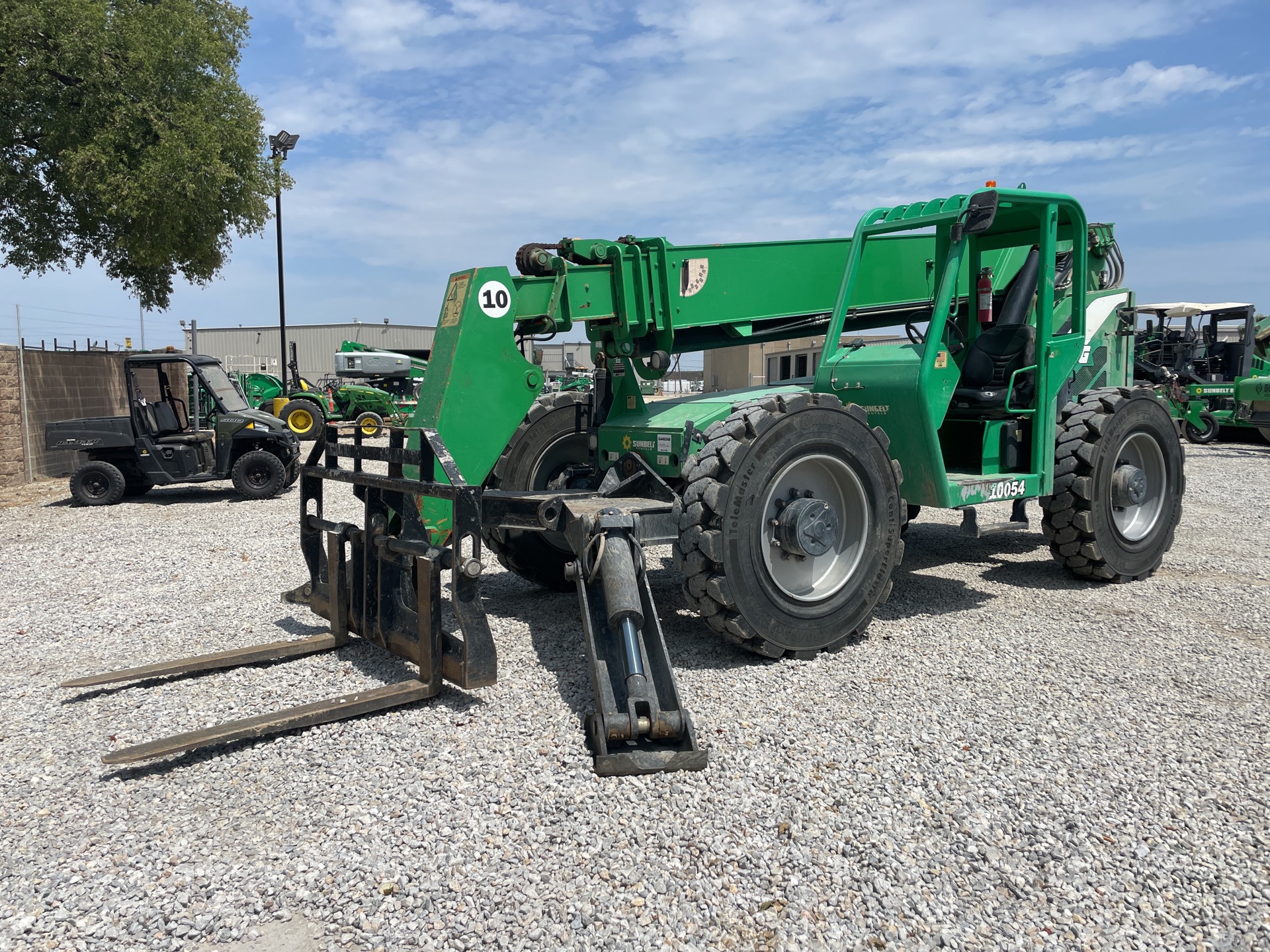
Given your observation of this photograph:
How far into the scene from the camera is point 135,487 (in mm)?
12867

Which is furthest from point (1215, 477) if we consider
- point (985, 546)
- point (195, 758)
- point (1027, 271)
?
point (195, 758)

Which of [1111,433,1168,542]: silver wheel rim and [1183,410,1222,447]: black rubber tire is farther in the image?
[1183,410,1222,447]: black rubber tire

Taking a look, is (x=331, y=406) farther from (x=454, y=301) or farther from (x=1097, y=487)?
(x=1097, y=487)

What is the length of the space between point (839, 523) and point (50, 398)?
14510 millimetres

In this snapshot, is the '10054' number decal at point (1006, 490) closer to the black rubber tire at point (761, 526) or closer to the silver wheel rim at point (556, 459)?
the black rubber tire at point (761, 526)

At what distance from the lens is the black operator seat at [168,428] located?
12500mm

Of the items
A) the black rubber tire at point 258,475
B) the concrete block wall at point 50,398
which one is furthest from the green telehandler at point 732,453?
the concrete block wall at point 50,398

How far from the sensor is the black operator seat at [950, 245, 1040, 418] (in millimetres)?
6434

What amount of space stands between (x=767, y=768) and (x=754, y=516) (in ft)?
5.01

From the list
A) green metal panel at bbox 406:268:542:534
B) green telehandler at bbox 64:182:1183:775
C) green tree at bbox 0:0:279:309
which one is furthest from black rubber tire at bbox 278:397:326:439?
green metal panel at bbox 406:268:542:534

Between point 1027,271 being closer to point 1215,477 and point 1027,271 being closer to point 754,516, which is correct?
point 754,516

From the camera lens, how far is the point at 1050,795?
11.4 feet

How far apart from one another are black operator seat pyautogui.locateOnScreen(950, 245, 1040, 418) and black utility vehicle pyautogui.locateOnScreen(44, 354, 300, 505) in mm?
9768

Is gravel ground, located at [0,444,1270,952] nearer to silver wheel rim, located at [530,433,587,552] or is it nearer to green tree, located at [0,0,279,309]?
silver wheel rim, located at [530,433,587,552]
